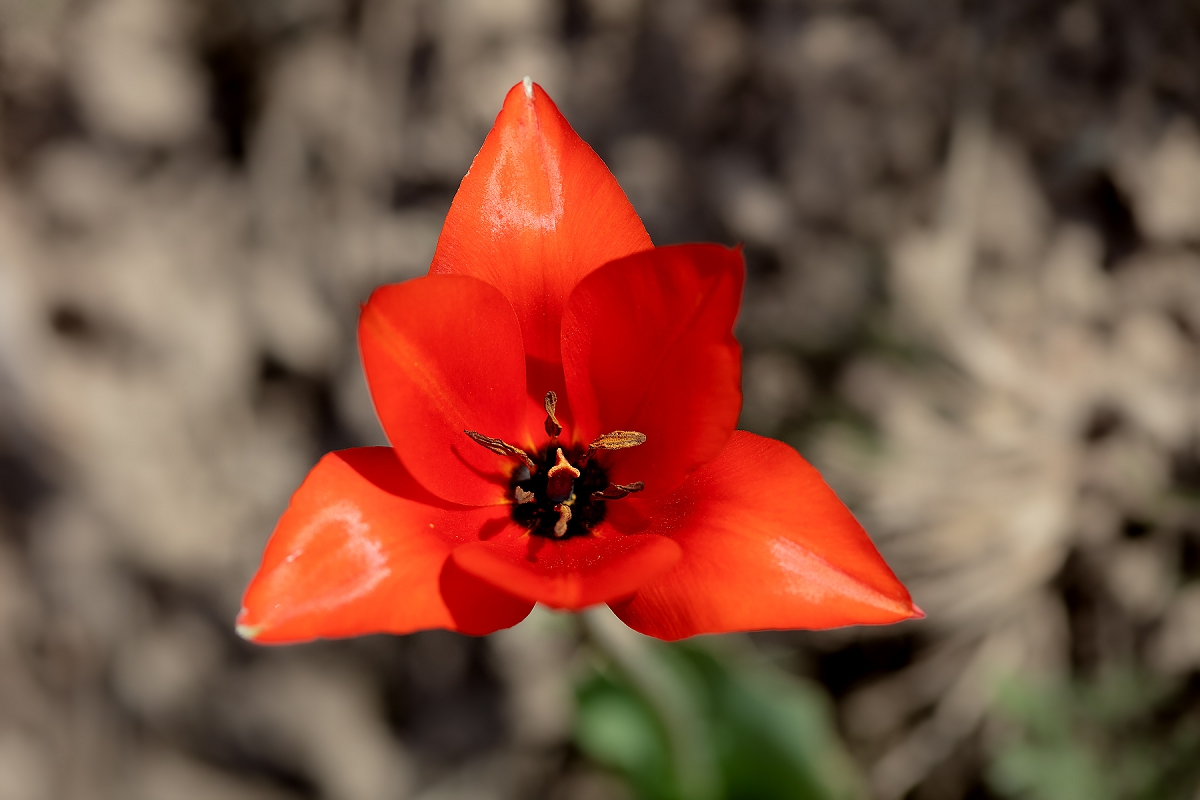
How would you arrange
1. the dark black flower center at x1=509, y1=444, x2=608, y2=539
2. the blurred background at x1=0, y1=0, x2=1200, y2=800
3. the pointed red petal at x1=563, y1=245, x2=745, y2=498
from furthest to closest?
the blurred background at x1=0, y1=0, x2=1200, y2=800
the dark black flower center at x1=509, y1=444, x2=608, y2=539
the pointed red petal at x1=563, y1=245, x2=745, y2=498

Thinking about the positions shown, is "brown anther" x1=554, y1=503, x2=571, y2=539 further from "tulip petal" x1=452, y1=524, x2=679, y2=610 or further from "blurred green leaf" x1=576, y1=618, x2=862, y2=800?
"blurred green leaf" x1=576, y1=618, x2=862, y2=800

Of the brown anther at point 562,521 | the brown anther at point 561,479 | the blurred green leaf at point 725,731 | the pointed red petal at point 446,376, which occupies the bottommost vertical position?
the blurred green leaf at point 725,731

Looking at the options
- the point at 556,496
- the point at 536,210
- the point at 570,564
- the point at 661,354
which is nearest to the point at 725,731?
the point at 556,496

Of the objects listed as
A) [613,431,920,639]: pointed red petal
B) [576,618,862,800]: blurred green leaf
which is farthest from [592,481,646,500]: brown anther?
[576,618,862,800]: blurred green leaf

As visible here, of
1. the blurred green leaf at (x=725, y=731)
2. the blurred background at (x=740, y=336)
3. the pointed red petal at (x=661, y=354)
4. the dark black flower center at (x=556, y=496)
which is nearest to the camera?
the pointed red petal at (x=661, y=354)

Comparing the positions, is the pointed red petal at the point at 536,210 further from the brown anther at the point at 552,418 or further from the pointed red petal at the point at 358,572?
the pointed red petal at the point at 358,572

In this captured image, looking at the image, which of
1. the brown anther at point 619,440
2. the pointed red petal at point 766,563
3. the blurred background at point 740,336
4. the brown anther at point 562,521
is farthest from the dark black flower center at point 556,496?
the blurred background at point 740,336

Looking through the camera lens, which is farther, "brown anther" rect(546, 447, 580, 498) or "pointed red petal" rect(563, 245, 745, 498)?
"brown anther" rect(546, 447, 580, 498)
